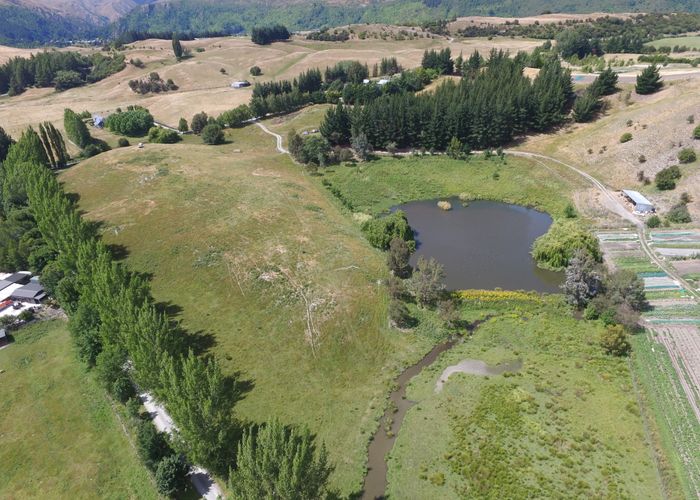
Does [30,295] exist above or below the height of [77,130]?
below

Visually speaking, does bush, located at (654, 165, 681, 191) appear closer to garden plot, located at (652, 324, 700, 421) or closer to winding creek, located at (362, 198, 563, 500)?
winding creek, located at (362, 198, 563, 500)

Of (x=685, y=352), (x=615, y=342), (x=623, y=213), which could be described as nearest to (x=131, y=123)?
(x=623, y=213)

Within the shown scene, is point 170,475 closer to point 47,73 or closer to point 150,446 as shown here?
point 150,446

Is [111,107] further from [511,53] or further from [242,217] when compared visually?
[511,53]

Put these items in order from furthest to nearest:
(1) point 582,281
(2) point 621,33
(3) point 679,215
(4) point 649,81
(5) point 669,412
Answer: (2) point 621,33 < (4) point 649,81 < (3) point 679,215 < (1) point 582,281 < (5) point 669,412

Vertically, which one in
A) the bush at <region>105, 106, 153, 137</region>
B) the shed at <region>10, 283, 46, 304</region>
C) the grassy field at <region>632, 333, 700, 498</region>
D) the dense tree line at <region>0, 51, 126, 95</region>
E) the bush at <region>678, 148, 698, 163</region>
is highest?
the dense tree line at <region>0, 51, 126, 95</region>

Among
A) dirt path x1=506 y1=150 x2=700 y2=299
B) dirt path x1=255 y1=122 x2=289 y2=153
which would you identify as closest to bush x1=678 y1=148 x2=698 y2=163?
dirt path x1=506 y1=150 x2=700 y2=299

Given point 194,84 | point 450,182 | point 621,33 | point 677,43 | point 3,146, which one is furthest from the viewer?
point 621,33
